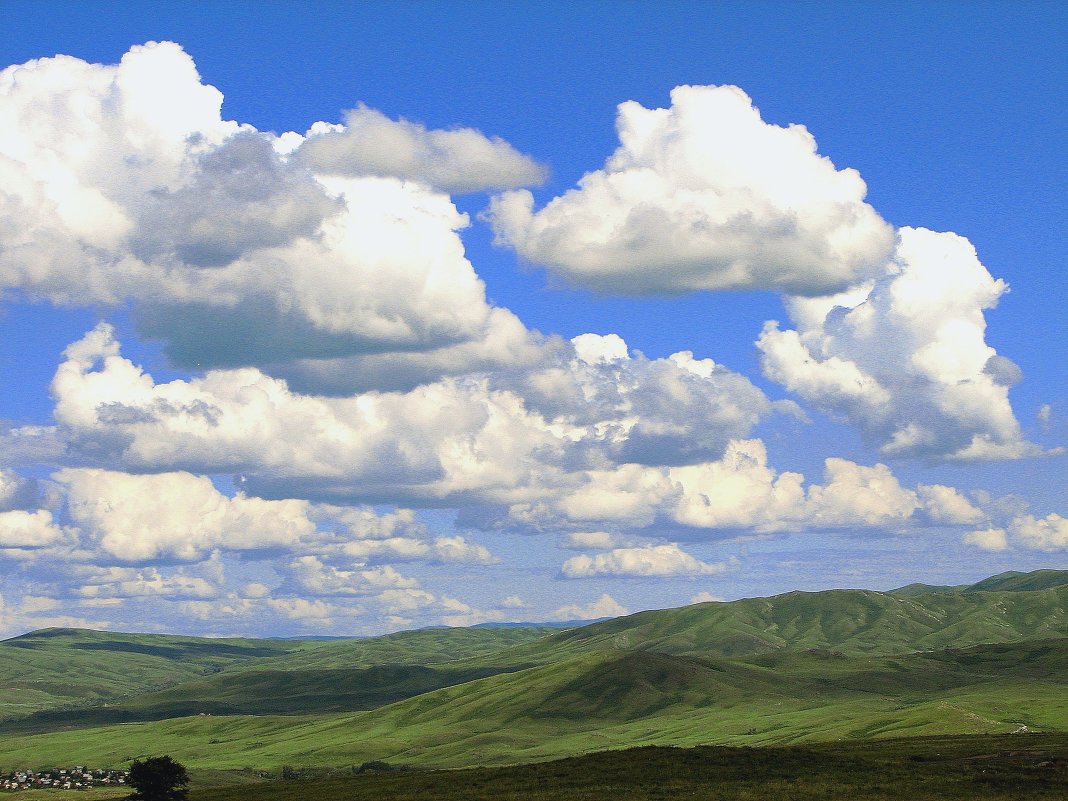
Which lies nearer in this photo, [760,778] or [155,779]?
[760,778]

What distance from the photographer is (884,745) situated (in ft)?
449

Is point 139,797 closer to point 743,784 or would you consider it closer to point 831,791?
point 743,784

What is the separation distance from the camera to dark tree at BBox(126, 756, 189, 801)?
4333 inches

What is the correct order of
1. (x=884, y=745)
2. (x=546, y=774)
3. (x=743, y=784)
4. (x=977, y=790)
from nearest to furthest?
(x=977, y=790)
(x=743, y=784)
(x=546, y=774)
(x=884, y=745)

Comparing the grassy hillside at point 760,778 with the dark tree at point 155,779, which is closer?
the grassy hillside at point 760,778

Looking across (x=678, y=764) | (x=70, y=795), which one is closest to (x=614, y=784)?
(x=678, y=764)

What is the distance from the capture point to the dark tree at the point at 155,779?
110062mm

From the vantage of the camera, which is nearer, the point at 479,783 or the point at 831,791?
the point at 831,791

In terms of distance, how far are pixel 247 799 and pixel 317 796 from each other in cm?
1184

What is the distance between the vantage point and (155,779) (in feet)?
362

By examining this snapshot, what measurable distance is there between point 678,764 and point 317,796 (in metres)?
36.7

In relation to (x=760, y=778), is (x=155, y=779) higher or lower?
higher

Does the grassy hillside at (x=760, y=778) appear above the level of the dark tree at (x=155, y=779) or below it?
below

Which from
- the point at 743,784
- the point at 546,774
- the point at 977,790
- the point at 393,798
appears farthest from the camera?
the point at 546,774
